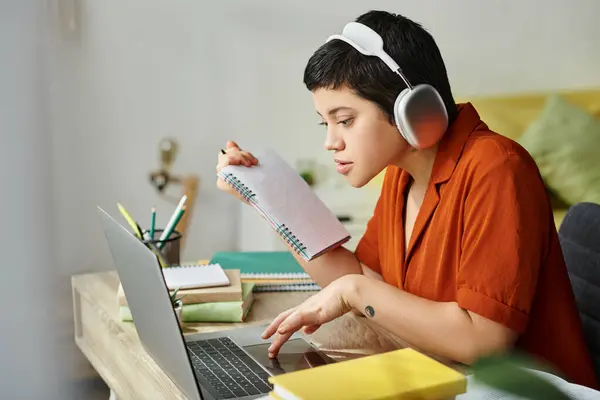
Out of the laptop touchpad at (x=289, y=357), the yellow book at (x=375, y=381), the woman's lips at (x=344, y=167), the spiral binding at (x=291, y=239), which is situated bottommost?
the laptop touchpad at (x=289, y=357)

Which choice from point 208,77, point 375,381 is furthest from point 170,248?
point 208,77

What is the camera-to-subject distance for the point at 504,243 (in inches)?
40.6

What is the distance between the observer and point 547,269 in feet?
3.67

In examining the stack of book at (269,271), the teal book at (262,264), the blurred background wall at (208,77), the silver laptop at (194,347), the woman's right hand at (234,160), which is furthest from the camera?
the blurred background wall at (208,77)

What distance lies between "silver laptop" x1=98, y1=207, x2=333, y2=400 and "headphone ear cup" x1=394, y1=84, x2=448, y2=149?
1.12 ft

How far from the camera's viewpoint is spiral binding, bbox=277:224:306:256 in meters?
1.25

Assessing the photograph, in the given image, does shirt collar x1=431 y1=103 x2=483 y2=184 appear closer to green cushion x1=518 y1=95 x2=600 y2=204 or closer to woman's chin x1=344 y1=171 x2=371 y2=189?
woman's chin x1=344 y1=171 x2=371 y2=189

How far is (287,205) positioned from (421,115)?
30 centimetres

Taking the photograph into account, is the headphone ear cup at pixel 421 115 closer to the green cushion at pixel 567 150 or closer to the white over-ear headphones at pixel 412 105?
the white over-ear headphones at pixel 412 105

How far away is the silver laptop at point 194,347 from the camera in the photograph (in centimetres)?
82

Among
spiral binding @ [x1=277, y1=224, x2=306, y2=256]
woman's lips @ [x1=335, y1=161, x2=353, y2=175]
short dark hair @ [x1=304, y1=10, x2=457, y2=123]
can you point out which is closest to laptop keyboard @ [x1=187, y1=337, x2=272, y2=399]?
spiral binding @ [x1=277, y1=224, x2=306, y2=256]

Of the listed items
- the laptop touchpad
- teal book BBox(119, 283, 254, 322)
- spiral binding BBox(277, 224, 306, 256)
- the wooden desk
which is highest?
spiral binding BBox(277, 224, 306, 256)

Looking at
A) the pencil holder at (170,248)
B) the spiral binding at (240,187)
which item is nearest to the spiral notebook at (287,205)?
the spiral binding at (240,187)

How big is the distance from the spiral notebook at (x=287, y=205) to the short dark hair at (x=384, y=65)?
0.21 meters
